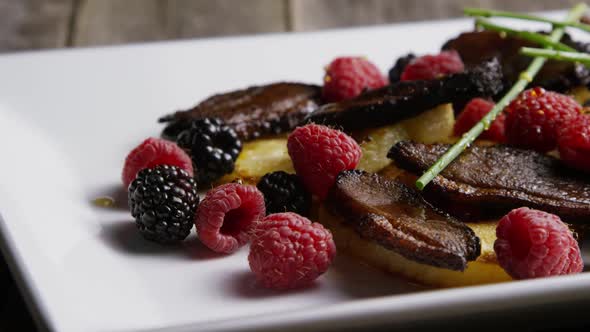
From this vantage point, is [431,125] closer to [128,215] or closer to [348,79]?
[348,79]

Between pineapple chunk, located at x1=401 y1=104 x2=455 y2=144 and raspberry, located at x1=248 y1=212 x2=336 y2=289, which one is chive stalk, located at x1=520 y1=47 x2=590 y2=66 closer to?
pineapple chunk, located at x1=401 y1=104 x2=455 y2=144

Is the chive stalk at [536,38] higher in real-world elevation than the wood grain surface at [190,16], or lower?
higher

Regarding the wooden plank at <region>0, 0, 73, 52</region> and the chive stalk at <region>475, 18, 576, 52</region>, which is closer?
the chive stalk at <region>475, 18, 576, 52</region>

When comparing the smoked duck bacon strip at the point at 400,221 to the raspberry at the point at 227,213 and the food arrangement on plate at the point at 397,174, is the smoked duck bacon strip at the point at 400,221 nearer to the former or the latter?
the food arrangement on plate at the point at 397,174

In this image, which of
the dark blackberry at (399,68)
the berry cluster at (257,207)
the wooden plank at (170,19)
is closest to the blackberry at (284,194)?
the berry cluster at (257,207)

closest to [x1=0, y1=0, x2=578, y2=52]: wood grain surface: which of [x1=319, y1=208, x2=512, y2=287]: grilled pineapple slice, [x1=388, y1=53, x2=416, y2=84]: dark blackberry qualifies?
[x1=388, y1=53, x2=416, y2=84]: dark blackberry

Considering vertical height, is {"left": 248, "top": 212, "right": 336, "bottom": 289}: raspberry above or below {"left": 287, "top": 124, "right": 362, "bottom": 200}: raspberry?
below
